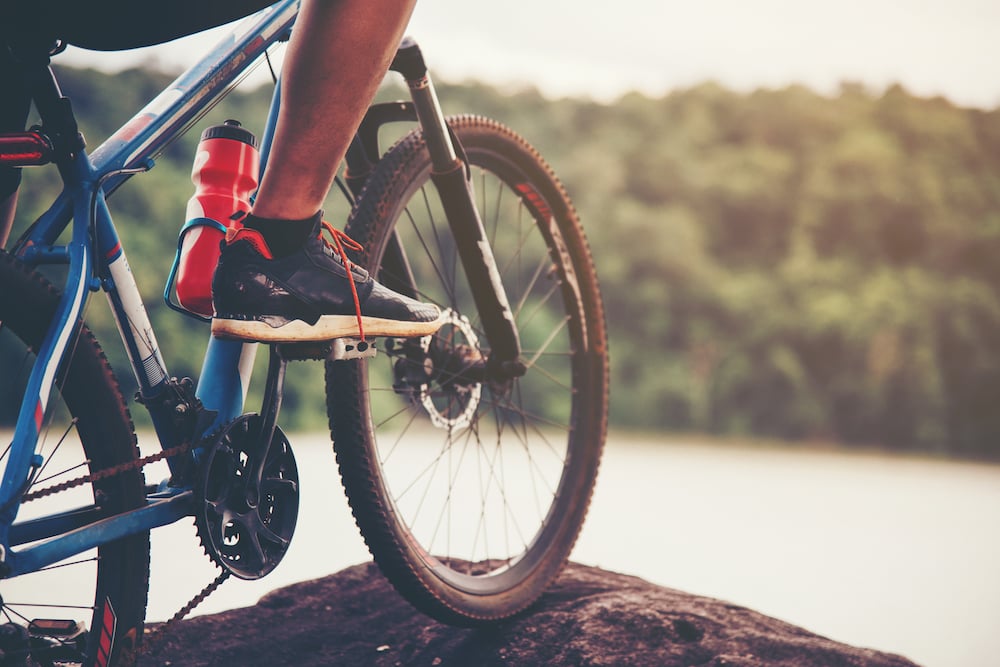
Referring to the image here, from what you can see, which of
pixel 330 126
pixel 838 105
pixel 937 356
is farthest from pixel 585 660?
pixel 838 105

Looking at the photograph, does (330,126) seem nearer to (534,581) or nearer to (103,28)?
(103,28)

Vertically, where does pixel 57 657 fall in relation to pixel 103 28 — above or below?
below

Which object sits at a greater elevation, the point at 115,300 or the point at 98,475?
the point at 115,300

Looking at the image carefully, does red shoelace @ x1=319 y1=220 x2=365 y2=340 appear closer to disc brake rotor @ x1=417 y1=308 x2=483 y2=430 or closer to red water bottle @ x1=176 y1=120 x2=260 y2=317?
red water bottle @ x1=176 y1=120 x2=260 y2=317

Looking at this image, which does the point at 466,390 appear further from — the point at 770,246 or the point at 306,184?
the point at 770,246

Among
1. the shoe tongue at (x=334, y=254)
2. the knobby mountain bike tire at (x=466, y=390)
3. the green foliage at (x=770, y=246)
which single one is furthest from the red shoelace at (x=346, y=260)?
the green foliage at (x=770, y=246)

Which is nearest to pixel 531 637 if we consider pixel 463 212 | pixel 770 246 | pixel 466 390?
pixel 466 390

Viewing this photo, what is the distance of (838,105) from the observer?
18.6 feet

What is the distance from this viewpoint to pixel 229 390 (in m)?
1.43

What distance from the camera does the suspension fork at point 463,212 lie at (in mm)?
1649

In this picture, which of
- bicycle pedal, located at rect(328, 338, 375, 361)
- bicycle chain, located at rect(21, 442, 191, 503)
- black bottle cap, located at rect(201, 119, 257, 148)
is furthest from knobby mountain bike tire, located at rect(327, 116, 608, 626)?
bicycle chain, located at rect(21, 442, 191, 503)

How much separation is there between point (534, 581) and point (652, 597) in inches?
10.1

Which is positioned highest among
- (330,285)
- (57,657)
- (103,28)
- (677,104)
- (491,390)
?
(677,104)

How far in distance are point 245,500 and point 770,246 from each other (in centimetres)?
463
